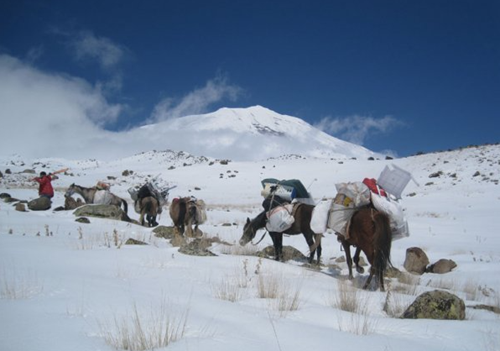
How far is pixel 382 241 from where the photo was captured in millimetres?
5688

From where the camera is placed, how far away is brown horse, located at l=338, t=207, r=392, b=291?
562 centimetres

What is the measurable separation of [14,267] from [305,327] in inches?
130

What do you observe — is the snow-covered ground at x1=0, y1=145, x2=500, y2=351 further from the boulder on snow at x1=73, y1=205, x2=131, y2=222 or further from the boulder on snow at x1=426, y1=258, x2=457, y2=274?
the boulder on snow at x1=73, y1=205, x2=131, y2=222

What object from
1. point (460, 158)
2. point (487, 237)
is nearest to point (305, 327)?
point (487, 237)

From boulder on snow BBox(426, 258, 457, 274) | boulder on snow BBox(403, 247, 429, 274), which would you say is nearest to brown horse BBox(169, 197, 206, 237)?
boulder on snow BBox(403, 247, 429, 274)

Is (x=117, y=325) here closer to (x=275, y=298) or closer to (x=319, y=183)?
(x=275, y=298)

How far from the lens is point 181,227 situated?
11.5 meters

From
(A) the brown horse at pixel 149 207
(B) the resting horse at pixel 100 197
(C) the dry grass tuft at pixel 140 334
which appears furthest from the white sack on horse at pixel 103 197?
(C) the dry grass tuft at pixel 140 334

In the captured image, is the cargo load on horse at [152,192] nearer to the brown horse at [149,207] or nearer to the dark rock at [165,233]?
the brown horse at [149,207]

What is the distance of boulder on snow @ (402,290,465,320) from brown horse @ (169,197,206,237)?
8.38 meters

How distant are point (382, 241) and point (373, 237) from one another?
0.15 metres

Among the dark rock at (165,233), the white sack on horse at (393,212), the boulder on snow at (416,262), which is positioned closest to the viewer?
the white sack on horse at (393,212)

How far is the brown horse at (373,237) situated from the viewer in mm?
5625

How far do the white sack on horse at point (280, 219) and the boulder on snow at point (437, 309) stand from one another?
4188 millimetres
